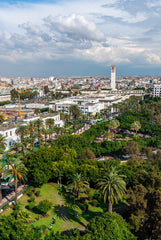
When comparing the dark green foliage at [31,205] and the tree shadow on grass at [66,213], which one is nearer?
the tree shadow on grass at [66,213]

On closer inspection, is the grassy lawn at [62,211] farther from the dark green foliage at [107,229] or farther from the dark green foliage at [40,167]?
the dark green foliage at [107,229]

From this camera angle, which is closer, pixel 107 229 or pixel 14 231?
pixel 14 231

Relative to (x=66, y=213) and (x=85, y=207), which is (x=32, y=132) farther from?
(x=66, y=213)

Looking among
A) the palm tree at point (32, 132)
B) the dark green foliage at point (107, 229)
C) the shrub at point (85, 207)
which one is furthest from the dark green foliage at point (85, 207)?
the palm tree at point (32, 132)

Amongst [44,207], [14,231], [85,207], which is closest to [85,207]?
[85,207]

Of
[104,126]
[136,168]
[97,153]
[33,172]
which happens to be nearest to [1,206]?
[33,172]

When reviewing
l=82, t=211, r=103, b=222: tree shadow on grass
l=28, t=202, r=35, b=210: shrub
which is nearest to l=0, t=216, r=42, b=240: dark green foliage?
l=28, t=202, r=35, b=210: shrub

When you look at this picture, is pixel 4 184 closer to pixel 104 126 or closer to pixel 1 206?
pixel 1 206
